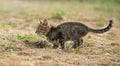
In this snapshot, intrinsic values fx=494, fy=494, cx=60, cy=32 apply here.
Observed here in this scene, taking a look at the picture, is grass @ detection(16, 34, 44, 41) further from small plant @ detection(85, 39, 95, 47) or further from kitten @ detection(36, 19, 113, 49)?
small plant @ detection(85, 39, 95, 47)

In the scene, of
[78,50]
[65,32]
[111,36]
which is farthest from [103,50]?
[111,36]

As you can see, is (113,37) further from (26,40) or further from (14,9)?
(14,9)

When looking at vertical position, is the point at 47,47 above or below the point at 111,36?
above

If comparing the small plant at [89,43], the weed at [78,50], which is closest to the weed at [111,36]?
the small plant at [89,43]

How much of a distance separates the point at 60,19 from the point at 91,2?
927cm

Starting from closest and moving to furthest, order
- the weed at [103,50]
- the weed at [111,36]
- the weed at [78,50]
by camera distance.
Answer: the weed at [78,50] < the weed at [103,50] < the weed at [111,36]

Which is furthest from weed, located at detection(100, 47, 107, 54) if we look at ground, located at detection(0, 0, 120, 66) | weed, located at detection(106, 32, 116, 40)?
weed, located at detection(106, 32, 116, 40)

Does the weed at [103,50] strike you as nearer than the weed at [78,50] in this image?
No

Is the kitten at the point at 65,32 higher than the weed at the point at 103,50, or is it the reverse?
the kitten at the point at 65,32

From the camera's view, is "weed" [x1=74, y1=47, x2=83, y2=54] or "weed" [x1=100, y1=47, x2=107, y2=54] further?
"weed" [x1=100, y1=47, x2=107, y2=54]

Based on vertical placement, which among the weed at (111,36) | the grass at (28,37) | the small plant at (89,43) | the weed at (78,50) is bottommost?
the weed at (111,36)

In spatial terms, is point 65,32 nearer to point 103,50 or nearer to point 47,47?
point 47,47

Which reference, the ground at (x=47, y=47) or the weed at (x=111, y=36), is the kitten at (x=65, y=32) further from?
the weed at (x=111, y=36)

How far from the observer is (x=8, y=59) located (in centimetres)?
1080
